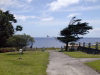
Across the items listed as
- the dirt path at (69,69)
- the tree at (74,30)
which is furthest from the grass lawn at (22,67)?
the tree at (74,30)

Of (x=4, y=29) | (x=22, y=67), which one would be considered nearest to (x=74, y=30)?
(x=4, y=29)

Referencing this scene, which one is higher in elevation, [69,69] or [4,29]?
[4,29]

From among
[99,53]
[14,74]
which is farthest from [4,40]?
[14,74]

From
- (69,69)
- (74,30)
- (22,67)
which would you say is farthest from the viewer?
(74,30)

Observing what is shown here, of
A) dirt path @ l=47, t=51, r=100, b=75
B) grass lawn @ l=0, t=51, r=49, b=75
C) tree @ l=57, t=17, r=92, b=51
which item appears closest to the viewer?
dirt path @ l=47, t=51, r=100, b=75

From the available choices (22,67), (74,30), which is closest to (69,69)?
(22,67)

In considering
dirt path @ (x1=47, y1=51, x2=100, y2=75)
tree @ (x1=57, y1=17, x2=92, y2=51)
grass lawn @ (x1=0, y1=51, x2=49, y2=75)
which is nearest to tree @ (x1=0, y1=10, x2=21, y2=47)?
tree @ (x1=57, y1=17, x2=92, y2=51)

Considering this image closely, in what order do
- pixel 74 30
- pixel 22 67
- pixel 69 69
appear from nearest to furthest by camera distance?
pixel 69 69 < pixel 22 67 < pixel 74 30

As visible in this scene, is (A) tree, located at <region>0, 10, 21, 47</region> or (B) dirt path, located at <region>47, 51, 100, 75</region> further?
(A) tree, located at <region>0, 10, 21, 47</region>

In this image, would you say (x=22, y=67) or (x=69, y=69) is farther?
(x=22, y=67)

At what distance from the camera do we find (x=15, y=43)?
132 feet

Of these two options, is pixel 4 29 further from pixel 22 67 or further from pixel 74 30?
pixel 22 67

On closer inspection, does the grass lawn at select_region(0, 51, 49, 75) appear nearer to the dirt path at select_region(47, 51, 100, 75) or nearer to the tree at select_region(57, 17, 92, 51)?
the dirt path at select_region(47, 51, 100, 75)

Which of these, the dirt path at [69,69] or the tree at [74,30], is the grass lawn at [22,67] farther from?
the tree at [74,30]
